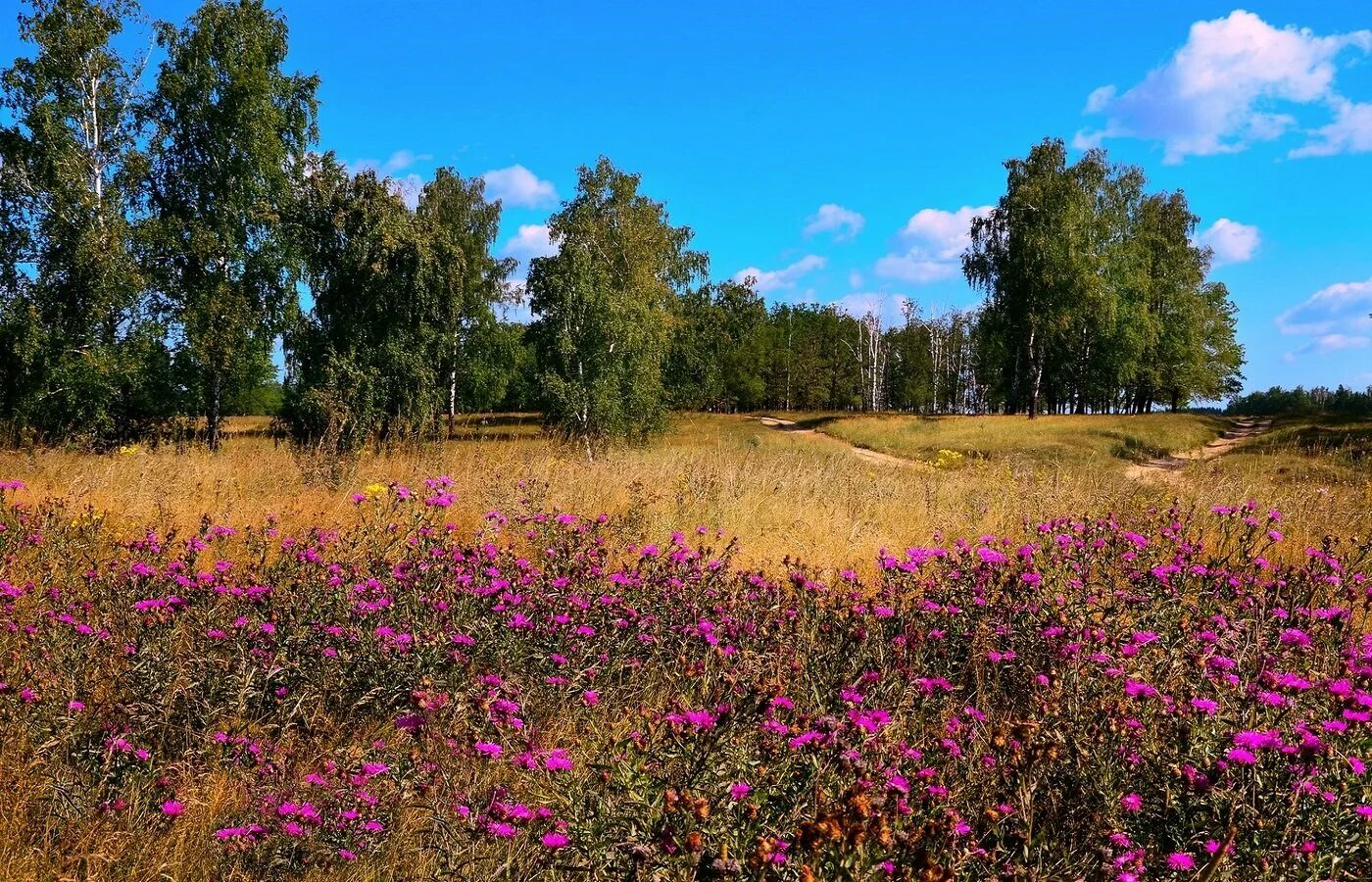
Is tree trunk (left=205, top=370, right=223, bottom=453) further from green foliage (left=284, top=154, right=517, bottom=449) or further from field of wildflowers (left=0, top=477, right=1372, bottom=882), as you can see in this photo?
field of wildflowers (left=0, top=477, right=1372, bottom=882)

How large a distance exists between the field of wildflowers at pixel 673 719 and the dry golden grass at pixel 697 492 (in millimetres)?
2391

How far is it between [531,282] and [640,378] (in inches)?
179

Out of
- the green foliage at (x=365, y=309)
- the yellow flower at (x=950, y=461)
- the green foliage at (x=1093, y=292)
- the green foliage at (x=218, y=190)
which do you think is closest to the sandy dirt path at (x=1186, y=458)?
the yellow flower at (x=950, y=461)

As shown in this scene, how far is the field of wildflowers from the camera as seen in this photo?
2023 millimetres

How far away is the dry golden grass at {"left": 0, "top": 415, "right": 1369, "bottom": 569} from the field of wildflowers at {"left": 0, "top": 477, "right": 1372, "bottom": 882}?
239 centimetres

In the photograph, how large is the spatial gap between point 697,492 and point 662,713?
19.7 ft

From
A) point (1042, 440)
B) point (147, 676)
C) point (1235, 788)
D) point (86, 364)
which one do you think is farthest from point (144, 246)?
point (1042, 440)

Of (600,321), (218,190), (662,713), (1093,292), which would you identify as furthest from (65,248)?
(1093,292)

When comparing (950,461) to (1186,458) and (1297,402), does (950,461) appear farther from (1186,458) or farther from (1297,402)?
(1297,402)

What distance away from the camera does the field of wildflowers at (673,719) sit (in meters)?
2.02

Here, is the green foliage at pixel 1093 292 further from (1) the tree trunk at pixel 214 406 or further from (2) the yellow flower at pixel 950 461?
(1) the tree trunk at pixel 214 406

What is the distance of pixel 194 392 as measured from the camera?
18.6 metres

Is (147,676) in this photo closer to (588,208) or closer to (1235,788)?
(1235,788)

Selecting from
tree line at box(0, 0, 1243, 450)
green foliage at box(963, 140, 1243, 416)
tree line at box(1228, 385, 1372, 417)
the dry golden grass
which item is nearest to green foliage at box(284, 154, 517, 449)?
tree line at box(0, 0, 1243, 450)
